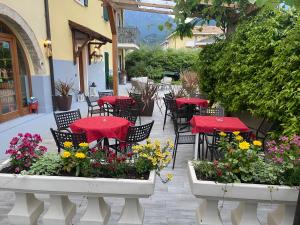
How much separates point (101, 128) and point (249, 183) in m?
2.27

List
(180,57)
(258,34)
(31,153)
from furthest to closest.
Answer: (180,57), (258,34), (31,153)

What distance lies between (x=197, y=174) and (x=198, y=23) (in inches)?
229

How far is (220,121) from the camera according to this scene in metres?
4.08

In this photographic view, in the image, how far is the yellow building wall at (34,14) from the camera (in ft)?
20.9

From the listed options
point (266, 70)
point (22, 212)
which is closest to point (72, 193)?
point (22, 212)

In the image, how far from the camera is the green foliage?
1946mm

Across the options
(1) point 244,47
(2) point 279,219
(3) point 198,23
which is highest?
(3) point 198,23

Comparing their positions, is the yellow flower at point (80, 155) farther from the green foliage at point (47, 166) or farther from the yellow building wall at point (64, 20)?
the yellow building wall at point (64, 20)

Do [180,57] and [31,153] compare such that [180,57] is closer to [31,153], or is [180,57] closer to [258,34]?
[258,34]

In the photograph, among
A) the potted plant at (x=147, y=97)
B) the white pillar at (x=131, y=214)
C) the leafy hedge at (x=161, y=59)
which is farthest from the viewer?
the leafy hedge at (x=161, y=59)

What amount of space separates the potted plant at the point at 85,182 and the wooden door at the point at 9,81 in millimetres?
5000

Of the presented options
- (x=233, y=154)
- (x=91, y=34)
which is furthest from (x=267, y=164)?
(x=91, y=34)

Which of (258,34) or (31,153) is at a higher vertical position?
(258,34)

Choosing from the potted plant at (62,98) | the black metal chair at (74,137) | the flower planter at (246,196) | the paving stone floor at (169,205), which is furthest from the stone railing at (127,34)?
the flower planter at (246,196)
